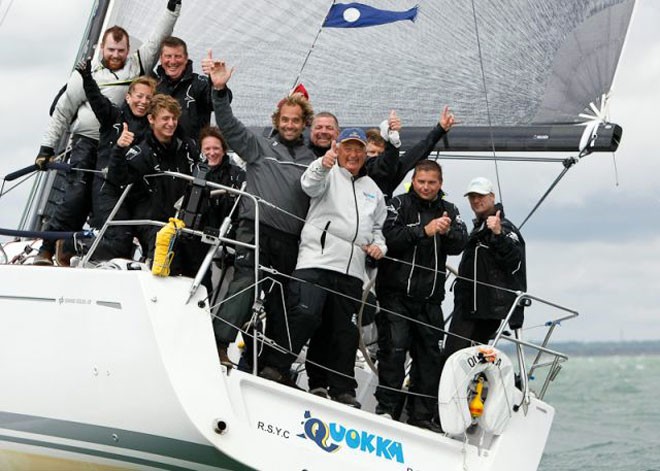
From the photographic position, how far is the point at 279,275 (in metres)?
6.27

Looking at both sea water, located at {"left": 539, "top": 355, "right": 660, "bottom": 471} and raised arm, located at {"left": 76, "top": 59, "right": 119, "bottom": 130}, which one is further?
sea water, located at {"left": 539, "top": 355, "right": 660, "bottom": 471}

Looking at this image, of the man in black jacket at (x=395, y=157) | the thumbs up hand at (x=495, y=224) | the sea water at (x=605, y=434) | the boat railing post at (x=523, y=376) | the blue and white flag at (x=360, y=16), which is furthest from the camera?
the sea water at (x=605, y=434)

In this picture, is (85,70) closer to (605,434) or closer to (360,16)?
(360,16)

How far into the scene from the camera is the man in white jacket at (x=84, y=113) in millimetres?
7234

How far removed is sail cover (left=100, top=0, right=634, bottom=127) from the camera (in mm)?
7410

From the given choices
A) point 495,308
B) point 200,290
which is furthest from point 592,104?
point 200,290

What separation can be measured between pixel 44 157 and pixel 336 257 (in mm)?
2016

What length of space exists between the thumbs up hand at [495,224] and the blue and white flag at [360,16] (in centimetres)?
196

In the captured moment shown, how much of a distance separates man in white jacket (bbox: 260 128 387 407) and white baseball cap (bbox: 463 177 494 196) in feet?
1.83

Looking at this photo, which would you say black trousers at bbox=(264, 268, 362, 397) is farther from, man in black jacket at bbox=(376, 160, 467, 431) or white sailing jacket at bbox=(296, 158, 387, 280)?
man in black jacket at bbox=(376, 160, 467, 431)

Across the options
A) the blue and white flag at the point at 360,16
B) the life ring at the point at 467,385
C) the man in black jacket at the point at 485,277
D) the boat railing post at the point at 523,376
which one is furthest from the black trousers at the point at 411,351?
the blue and white flag at the point at 360,16

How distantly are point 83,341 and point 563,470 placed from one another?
6.59 m

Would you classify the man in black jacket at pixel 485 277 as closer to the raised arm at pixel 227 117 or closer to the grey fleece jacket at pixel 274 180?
the grey fleece jacket at pixel 274 180

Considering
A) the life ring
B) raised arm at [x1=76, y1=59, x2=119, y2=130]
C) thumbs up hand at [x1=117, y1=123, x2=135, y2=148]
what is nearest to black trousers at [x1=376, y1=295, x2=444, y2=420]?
the life ring
